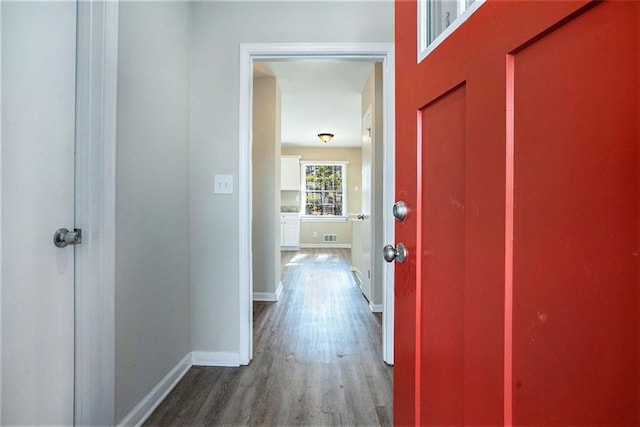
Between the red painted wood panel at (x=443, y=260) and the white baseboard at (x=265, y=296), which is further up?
the red painted wood panel at (x=443, y=260)

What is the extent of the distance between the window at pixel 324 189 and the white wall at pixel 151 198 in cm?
570

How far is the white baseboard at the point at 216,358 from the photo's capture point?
1.89m

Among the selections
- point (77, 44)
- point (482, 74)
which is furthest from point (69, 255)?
point (482, 74)

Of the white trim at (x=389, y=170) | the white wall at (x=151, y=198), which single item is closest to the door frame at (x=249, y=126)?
the white trim at (x=389, y=170)

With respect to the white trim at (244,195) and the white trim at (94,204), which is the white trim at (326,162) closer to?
the white trim at (244,195)

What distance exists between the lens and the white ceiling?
300 centimetres

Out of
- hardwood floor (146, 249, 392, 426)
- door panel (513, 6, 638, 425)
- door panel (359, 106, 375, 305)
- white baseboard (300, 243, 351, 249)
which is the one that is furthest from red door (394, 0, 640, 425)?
white baseboard (300, 243, 351, 249)

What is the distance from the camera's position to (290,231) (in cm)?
722

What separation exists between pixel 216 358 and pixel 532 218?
1926 millimetres

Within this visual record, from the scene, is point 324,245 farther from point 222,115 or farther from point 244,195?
point 222,115

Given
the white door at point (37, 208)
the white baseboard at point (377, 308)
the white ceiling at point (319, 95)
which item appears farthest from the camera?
the white ceiling at point (319, 95)

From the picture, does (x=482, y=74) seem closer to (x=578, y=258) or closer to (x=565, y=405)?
(x=578, y=258)

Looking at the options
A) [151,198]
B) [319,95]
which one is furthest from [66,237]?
[319,95]

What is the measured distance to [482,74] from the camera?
1.89 feet
